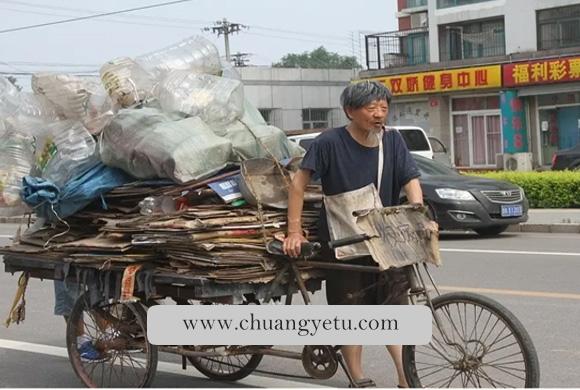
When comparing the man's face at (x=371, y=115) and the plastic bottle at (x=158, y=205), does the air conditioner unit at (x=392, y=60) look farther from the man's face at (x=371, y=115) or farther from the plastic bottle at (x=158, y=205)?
the man's face at (x=371, y=115)

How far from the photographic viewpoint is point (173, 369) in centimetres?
607

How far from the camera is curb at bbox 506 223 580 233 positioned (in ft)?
47.0

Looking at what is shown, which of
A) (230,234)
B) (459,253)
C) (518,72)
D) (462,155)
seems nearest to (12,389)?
(230,234)

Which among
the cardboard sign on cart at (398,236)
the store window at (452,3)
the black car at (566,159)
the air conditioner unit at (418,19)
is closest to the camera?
the cardboard sign on cart at (398,236)

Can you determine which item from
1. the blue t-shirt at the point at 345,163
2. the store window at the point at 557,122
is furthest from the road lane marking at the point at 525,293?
the store window at the point at 557,122

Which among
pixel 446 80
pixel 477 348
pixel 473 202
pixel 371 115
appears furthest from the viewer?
pixel 446 80

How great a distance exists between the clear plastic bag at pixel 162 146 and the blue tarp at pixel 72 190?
0.27ft

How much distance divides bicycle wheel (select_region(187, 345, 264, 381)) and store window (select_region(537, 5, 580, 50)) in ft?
82.5

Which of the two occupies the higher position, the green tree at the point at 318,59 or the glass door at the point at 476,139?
the green tree at the point at 318,59

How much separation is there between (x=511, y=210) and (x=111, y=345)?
9468 millimetres

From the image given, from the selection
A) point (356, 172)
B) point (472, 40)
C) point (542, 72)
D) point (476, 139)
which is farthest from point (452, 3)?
point (356, 172)

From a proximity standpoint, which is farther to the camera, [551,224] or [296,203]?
[551,224]

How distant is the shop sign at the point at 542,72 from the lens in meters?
27.5

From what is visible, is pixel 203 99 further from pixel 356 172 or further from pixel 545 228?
pixel 545 228
